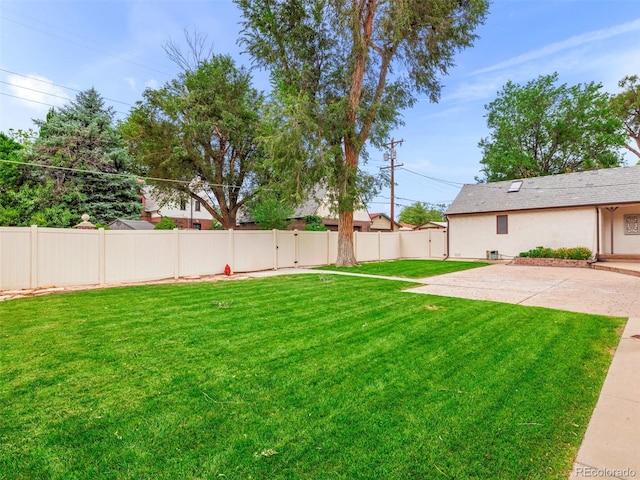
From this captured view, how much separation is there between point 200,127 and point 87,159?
743 cm

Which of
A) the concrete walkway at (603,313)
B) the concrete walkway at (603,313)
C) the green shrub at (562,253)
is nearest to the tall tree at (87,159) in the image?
the concrete walkway at (603,313)

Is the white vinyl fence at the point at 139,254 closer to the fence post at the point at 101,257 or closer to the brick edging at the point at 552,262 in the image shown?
the fence post at the point at 101,257

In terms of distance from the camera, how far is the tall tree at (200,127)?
15336 millimetres

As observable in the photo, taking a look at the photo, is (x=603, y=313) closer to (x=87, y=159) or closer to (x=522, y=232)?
(x=522, y=232)

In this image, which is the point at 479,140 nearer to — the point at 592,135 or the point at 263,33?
the point at 592,135

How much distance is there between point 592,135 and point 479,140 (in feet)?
22.6

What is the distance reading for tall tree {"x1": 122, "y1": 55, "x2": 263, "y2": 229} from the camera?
15336 millimetres

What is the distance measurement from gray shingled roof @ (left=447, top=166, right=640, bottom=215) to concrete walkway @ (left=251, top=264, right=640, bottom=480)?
4123mm

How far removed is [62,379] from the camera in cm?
292

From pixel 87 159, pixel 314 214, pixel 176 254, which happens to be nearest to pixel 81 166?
pixel 87 159

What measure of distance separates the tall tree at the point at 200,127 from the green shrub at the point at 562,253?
13.0 meters

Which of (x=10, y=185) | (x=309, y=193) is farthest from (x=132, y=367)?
(x=10, y=185)

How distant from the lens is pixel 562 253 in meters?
14.2

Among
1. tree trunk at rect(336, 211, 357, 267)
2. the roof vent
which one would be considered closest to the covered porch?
the roof vent
